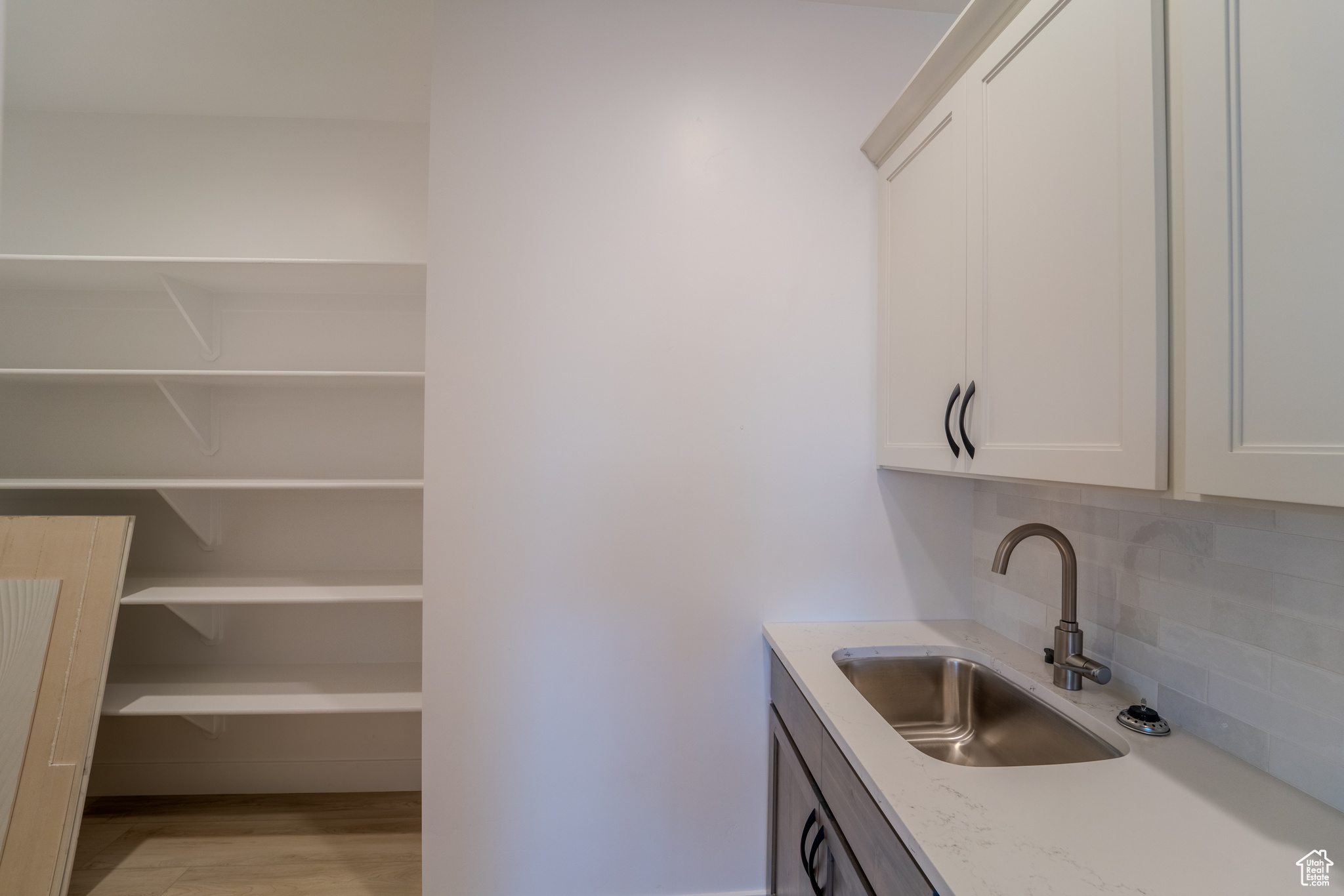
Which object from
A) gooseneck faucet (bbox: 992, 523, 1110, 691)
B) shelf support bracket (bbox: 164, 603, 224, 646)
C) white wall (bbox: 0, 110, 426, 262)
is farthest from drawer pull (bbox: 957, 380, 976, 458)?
shelf support bracket (bbox: 164, 603, 224, 646)

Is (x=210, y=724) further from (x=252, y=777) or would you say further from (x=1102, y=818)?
(x=1102, y=818)

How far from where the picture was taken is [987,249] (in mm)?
1153

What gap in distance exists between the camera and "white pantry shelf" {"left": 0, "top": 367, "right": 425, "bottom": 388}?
72.8 inches

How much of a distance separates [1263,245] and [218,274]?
2.62m

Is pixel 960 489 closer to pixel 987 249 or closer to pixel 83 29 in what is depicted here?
pixel 987 249

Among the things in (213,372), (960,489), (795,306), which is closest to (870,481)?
(960,489)

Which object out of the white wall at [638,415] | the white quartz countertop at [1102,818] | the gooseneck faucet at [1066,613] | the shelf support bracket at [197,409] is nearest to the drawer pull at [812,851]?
the white quartz countertop at [1102,818]

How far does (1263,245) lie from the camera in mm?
661

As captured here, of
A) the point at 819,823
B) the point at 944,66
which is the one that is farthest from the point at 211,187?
the point at 819,823

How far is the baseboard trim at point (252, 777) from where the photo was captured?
2266 mm

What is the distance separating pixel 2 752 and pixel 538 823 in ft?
5.12

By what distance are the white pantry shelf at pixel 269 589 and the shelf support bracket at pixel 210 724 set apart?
1.45 feet

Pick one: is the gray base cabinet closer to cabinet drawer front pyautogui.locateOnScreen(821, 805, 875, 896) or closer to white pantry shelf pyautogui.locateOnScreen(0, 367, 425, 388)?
cabinet drawer front pyautogui.locateOnScreen(821, 805, 875, 896)

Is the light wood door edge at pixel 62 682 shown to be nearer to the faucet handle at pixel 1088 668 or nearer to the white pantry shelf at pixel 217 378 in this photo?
the white pantry shelf at pixel 217 378
